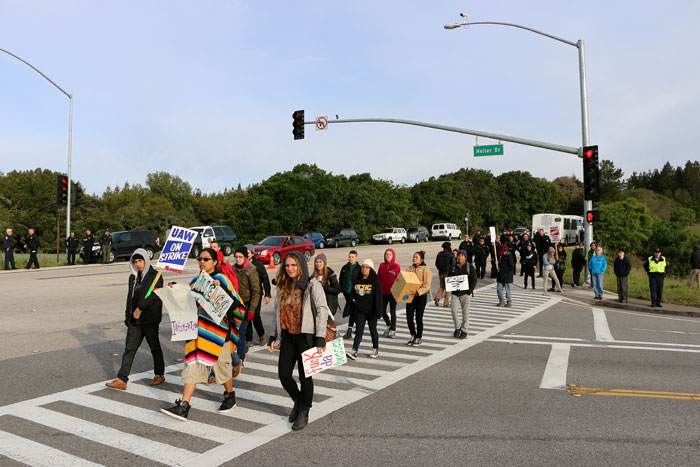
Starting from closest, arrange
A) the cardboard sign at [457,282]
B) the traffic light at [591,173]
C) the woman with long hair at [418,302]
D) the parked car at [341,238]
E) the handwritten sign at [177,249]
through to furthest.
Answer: the handwritten sign at [177,249] → the woman with long hair at [418,302] → the cardboard sign at [457,282] → the traffic light at [591,173] → the parked car at [341,238]

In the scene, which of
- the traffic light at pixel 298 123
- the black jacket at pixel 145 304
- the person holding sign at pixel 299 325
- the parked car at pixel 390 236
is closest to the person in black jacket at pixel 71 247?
the traffic light at pixel 298 123

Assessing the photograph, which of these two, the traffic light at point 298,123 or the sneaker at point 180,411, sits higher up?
the traffic light at point 298,123

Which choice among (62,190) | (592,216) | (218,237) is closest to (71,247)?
(62,190)

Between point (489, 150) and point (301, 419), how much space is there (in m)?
18.4

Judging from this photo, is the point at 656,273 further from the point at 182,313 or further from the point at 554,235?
the point at 182,313

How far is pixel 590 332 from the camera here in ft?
37.9

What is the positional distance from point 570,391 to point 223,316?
4428 mm

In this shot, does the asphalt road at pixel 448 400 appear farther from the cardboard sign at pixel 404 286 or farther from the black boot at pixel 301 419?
the cardboard sign at pixel 404 286

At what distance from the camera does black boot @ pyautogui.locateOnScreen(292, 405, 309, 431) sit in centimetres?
539

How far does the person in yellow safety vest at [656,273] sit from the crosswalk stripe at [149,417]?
1418cm

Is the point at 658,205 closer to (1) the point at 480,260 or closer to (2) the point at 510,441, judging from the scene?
(1) the point at 480,260

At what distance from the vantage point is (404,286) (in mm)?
9383

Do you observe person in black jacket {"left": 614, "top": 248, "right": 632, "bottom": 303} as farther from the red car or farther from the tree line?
the tree line

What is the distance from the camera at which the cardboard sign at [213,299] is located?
5695 mm
